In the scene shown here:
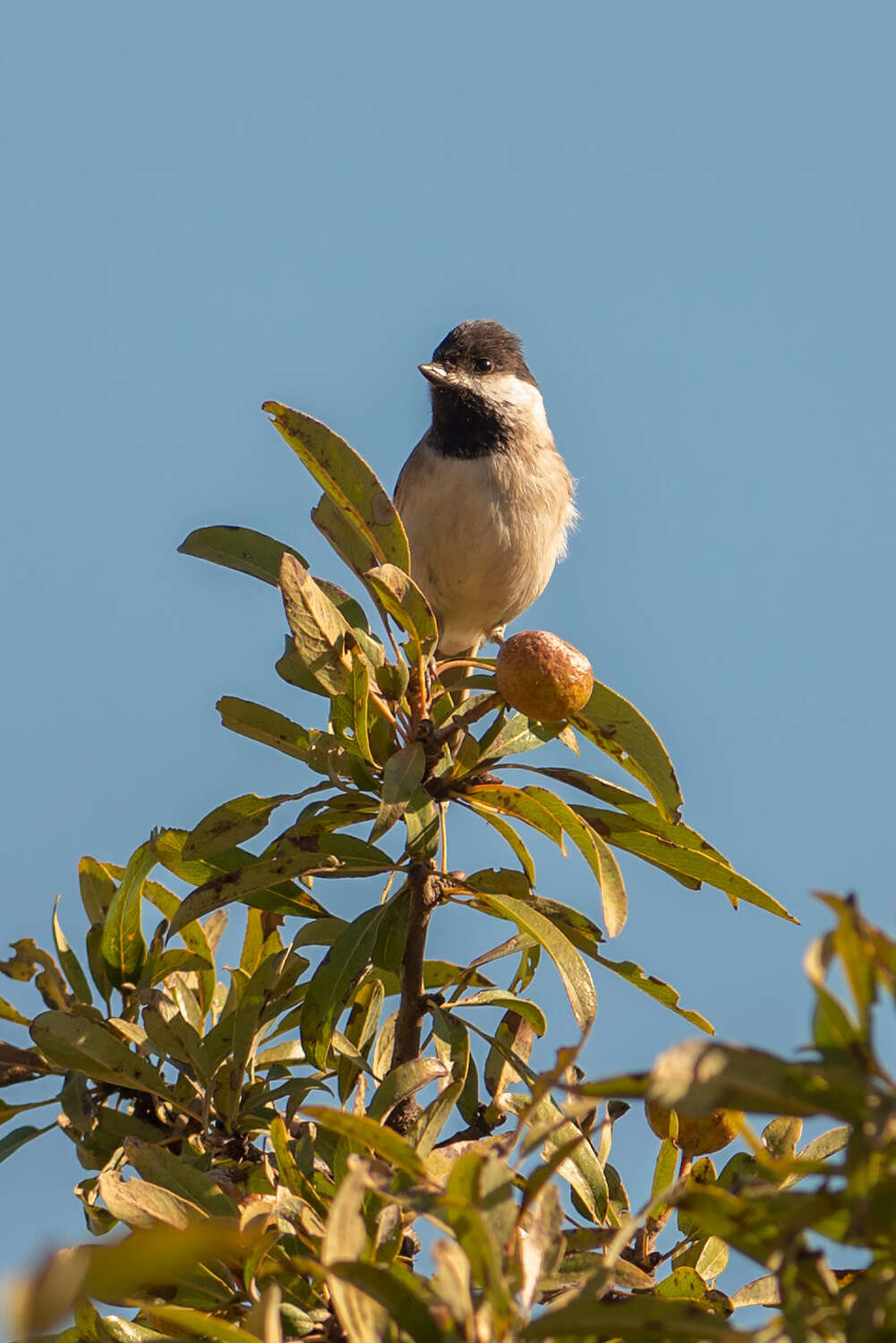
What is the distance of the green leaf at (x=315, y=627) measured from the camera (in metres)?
2.35

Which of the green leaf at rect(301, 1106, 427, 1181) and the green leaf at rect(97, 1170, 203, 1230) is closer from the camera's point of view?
the green leaf at rect(301, 1106, 427, 1181)

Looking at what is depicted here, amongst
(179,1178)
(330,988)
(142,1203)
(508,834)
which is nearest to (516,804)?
(508,834)

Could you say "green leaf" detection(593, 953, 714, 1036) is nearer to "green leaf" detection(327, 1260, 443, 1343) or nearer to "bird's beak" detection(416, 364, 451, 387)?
"green leaf" detection(327, 1260, 443, 1343)

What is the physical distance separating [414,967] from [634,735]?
0.55 meters

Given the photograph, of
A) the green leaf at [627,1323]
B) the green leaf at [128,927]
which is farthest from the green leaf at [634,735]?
the green leaf at [627,1323]

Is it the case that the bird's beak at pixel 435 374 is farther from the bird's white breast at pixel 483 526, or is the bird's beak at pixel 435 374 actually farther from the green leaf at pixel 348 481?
the green leaf at pixel 348 481

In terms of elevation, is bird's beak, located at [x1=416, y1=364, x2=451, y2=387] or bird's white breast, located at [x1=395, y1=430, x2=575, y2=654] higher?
bird's beak, located at [x1=416, y1=364, x2=451, y2=387]

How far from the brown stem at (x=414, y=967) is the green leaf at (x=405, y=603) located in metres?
0.40

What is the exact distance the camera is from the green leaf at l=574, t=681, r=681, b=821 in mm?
2492

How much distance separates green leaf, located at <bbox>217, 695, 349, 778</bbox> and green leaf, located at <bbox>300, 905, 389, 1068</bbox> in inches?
12.3

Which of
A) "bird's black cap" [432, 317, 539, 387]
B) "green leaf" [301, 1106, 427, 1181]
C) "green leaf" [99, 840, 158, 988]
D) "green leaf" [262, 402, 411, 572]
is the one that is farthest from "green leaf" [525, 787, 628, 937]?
"bird's black cap" [432, 317, 539, 387]

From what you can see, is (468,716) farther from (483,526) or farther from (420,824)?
(483,526)

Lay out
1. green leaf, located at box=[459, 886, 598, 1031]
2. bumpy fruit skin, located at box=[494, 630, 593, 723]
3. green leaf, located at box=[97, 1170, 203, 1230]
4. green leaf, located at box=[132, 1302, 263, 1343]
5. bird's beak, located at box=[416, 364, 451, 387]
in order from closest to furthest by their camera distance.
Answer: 1. green leaf, located at box=[132, 1302, 263, 1343]
2. green leaf, located at box=[97, 1170, 203, 1230]
3. bumpy fruit skin, located at box=[494, 630, 593, 723]
4. green leaf, located at box=[459, 886, 598, 1031]
5. bird's beak, located at box=[416, 364, 451, 387]

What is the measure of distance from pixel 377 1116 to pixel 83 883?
1.08 m
